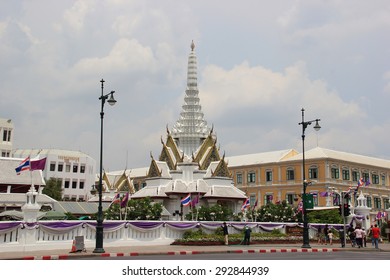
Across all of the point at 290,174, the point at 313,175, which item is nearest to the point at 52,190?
the point at 290,174

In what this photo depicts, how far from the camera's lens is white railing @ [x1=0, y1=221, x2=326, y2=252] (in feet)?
87.6

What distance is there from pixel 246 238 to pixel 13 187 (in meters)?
30.4

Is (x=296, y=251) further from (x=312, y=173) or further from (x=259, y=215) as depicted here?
(x=312, y=173)

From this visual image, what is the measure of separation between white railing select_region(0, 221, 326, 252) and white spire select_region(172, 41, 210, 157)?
25403 mm

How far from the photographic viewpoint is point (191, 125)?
62.9 m

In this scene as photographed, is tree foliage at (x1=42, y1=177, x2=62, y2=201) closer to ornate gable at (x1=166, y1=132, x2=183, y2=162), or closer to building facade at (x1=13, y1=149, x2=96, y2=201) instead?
building facade at (x1=13, y1=149, x2=96, y2=201)

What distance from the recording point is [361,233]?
107 feet

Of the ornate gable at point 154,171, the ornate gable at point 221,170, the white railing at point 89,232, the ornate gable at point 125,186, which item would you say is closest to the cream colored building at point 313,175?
the ornate gable at point 221,170

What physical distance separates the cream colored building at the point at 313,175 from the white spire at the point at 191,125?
18.0 m

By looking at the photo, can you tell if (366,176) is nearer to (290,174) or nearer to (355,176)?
(355,176)

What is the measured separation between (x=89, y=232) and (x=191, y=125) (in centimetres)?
Result: 3395

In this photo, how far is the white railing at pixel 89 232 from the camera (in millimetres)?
26703

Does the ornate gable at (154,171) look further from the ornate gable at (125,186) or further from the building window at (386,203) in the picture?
the building window at (386,203)

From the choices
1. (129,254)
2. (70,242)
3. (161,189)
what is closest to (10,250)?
(70,242)
